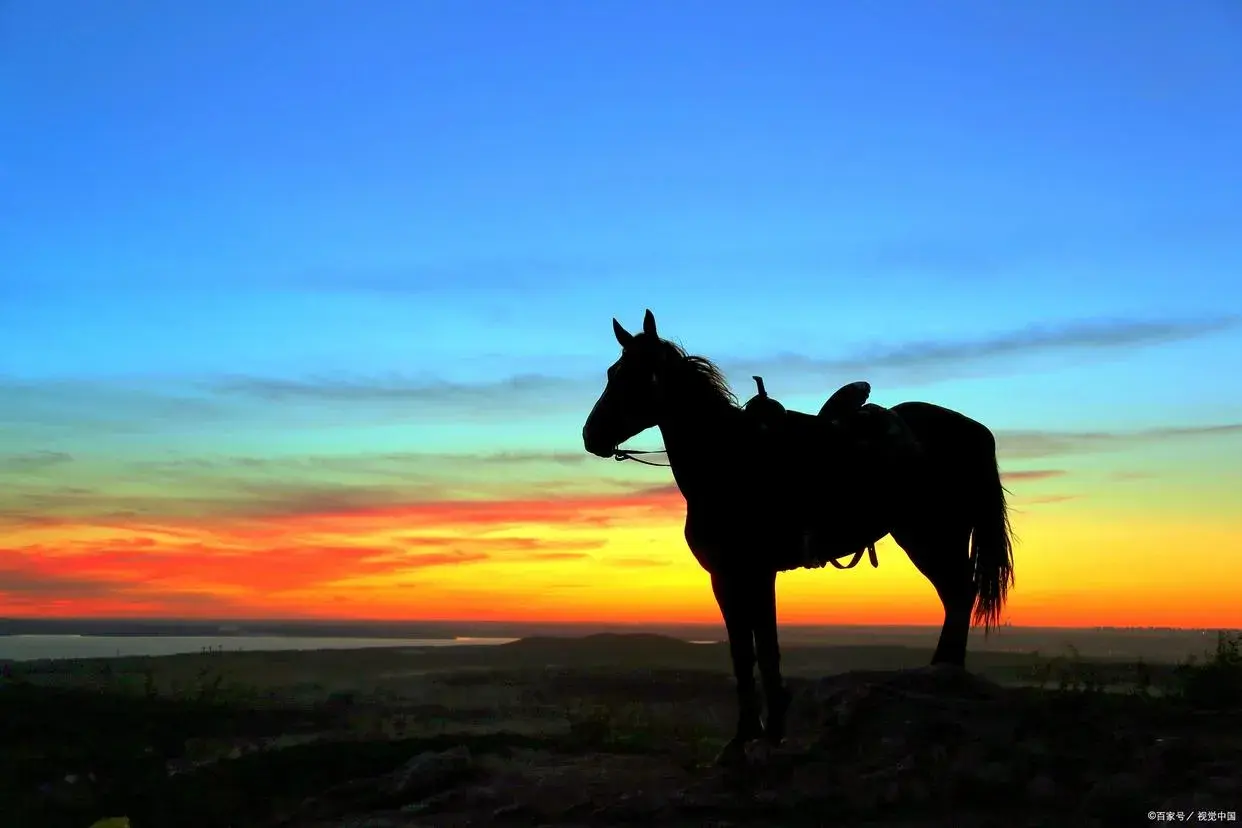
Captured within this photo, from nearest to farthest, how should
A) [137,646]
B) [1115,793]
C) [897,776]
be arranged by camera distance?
[1115,793]
[897,776]
[137,646]

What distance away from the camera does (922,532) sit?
9.21m

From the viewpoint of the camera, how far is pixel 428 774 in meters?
7.76

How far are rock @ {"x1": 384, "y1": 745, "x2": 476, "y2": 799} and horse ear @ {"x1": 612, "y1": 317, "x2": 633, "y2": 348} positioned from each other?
3.71 m

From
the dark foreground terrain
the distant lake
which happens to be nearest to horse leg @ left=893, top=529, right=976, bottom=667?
the dark foreground terrain

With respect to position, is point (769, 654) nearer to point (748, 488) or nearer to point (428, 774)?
point (748, 488)

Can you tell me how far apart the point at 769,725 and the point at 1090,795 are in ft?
8.60

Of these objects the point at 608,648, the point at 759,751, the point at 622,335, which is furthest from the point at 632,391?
the point at 608,648

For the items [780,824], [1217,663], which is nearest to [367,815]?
[780,824]

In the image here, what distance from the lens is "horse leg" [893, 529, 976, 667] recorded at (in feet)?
29.8

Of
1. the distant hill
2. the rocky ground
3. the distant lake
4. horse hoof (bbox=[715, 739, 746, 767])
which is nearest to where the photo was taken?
Result: the rocky ground

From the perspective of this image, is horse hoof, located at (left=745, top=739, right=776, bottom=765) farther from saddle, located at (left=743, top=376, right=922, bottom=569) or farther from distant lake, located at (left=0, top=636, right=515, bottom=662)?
distant lake, located at (left=0, top=636, right=515, bottom=662)

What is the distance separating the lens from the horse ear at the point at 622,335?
814 centimetres

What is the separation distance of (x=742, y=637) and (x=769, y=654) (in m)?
0.26
